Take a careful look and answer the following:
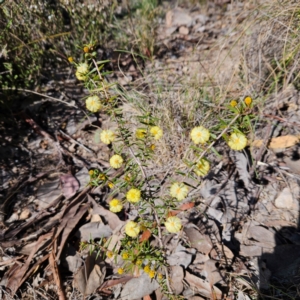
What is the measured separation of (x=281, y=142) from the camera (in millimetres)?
2348

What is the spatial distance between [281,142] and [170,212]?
1.26 metres

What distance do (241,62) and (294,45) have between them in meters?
0.45

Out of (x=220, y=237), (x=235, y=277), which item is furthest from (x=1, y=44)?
(x=235, y=277)

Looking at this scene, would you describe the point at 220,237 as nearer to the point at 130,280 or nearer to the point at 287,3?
the point at 130,280

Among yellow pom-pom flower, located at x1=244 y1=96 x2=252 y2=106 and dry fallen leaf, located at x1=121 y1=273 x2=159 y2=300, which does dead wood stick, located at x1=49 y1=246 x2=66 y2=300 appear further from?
yellow pom-pom flower, located at x1=244 y1=96 x2=252 y2=106

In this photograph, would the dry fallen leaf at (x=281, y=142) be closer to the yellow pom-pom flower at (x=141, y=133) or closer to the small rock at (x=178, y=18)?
the yellow pom-pom flower at (x=141, y=133)

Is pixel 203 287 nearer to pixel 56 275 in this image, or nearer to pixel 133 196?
pixel 133 196

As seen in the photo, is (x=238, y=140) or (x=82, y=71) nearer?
(x=238, y=140)

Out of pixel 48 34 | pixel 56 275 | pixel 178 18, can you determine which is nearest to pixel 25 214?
pixel 56 275

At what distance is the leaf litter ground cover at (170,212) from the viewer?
181cm

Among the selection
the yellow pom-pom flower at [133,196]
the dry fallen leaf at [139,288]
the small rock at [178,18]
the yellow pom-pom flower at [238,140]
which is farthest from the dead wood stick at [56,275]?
the small rock at [178,18]

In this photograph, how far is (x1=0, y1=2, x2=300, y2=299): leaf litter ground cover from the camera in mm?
1814

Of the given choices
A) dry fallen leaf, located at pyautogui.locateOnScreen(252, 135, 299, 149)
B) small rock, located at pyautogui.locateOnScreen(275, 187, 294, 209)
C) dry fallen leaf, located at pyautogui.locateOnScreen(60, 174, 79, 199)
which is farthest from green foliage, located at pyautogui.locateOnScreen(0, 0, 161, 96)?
small rock, located at pyautogui.locateOnScreen(275, 187, 294, 209)

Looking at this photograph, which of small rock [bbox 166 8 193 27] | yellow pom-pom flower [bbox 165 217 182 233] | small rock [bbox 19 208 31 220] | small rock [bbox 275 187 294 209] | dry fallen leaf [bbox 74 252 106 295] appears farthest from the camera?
small rock [bbox 166 8 193 27]
